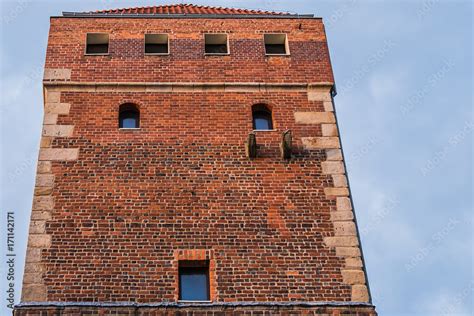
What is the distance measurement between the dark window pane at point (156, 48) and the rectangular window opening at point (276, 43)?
229 centimetres

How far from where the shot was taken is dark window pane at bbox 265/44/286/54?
63.8 feet

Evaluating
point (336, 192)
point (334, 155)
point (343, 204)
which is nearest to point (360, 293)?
point (343, 204)

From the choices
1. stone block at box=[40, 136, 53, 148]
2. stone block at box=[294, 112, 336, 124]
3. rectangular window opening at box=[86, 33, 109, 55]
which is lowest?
stone block at box=[40, 136, 53, 148]

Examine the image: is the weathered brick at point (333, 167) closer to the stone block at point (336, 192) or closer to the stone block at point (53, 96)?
the stone block at point (336, 192)

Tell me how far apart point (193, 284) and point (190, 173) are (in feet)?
8.14

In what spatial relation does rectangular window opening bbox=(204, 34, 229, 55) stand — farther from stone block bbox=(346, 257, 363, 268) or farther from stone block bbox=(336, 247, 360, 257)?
stone block bbox=(346, 257, 363, 268)

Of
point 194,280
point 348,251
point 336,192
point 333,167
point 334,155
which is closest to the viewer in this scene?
point 194,280

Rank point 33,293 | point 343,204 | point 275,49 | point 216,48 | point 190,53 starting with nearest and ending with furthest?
point 33,293, point 343,204, point 190,53, point 216,48, point 275,49

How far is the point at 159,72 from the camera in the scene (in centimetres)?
1841

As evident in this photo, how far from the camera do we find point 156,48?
19.3 metres

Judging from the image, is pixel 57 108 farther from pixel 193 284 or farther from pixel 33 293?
pixel 193 284

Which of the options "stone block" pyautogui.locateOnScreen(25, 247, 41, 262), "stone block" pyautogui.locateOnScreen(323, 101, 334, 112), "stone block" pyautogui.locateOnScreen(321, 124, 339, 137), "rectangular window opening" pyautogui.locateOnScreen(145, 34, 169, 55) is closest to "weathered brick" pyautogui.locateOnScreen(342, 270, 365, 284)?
"stone block" pyautogui.locateOnScreen(321, 124, 339, 137)

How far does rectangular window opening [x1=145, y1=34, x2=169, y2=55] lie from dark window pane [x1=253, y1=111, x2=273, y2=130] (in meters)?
2.87

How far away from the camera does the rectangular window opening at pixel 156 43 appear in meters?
19.3
